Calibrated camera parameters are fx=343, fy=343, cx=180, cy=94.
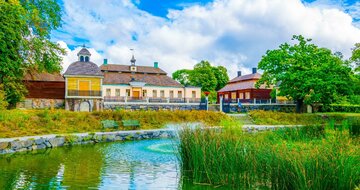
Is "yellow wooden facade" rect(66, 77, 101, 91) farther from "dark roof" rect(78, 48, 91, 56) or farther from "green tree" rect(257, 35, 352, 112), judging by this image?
"green tree" rect(257, 35, 352, 112)

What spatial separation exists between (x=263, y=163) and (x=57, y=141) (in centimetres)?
1020

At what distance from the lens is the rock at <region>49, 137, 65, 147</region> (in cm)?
1362

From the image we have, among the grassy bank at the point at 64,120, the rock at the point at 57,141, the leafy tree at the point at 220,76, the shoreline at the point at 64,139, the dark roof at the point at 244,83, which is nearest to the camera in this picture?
the shoreline at the point at 64,139

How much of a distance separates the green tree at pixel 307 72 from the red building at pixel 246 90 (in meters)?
9.26

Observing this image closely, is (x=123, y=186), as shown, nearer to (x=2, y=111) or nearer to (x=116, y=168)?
(x=116, y=168)

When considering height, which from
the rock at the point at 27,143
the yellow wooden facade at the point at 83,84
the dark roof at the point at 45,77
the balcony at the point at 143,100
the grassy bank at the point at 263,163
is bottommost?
the rock at the point at 27,143

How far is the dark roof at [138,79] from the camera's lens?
4054 centimetres

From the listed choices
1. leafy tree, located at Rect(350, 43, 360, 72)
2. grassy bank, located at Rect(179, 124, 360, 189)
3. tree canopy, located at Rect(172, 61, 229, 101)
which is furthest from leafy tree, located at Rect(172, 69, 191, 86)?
grassy bank, located at Rect(179, 124, 360, 189)

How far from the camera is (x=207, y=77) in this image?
186ft

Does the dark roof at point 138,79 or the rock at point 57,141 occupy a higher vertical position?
the dark roof at point 138,79

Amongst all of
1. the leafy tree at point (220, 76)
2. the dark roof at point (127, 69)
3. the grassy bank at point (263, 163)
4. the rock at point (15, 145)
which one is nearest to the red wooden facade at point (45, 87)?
the dark roof at point (127, 69)

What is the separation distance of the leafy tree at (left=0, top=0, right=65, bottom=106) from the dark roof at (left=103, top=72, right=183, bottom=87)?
1446 centimetres

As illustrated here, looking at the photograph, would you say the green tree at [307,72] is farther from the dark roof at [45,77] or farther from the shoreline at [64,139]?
the dark roof at [45,77]

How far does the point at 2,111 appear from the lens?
1717 cm
